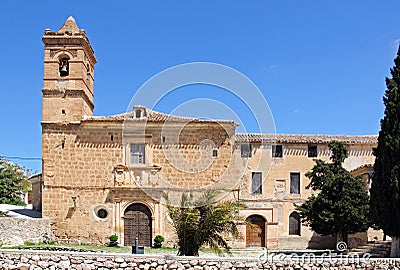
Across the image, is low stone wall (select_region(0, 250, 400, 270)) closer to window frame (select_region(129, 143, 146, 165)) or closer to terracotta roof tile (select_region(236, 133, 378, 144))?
window frame (select_region(129, 143, 146, 165))

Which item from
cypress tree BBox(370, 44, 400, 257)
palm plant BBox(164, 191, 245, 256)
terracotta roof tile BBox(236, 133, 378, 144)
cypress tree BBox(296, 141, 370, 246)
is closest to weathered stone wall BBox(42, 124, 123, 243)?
terracotta roof tile BBox(236, 133, 378, 144)

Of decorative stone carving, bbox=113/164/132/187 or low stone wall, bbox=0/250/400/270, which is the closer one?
low stone wall, bbox=0/250/400/270

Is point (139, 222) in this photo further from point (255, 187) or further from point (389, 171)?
point (389, 171)

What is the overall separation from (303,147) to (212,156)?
6811 mm

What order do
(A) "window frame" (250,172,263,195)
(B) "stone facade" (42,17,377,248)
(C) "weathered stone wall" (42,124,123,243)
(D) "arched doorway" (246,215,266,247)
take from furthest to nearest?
(A) "window frame" (250,172,263,195), (D) "arched doorway" (246,215,266,247), (B) "stone facade" (42,17,377,248), (C) "weathered stone wall" (42,124,123,243)

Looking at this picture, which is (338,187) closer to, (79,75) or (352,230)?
(352,230)

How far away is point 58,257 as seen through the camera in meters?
13.8

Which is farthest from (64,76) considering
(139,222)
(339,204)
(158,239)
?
(339,204)

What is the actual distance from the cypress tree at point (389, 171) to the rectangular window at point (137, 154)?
12.2 m

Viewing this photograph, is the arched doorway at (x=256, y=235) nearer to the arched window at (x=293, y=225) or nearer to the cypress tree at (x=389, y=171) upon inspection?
the arched window at (x=293, y=225)

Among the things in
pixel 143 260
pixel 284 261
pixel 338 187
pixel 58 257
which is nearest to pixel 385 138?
pixel 338 187

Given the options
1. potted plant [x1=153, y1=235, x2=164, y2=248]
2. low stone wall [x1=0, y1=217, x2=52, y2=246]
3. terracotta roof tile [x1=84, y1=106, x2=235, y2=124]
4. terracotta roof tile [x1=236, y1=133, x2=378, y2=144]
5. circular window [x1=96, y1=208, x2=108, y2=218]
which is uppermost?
terracotta roof tile [x1=84, y1=106, x2=235, y2=124]

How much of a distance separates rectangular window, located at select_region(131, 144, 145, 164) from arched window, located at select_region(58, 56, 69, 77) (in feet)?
17.1

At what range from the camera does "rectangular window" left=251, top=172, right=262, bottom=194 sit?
30734 millimetres
